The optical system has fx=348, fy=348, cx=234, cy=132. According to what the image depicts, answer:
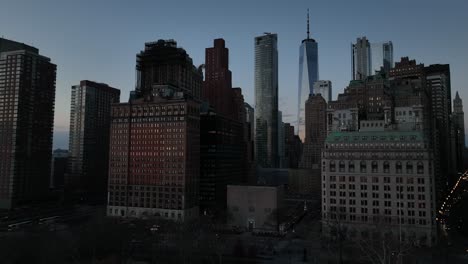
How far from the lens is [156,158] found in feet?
561

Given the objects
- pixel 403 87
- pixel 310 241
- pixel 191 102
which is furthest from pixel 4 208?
pixel 403 87

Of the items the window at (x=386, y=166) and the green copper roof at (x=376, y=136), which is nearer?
the window at (x=386, y=166)

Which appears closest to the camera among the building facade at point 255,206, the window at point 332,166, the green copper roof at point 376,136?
the green copper roof at point 376,136

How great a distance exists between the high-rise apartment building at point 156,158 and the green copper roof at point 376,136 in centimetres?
6872

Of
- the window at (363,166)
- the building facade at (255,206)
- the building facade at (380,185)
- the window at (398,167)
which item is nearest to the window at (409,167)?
the building facade at (380,185)

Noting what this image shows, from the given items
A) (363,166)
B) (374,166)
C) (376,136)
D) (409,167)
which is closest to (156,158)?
(363,166)

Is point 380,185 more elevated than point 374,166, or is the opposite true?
point 374,166

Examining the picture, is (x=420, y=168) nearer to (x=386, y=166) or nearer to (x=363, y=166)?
(x=386, y=166)

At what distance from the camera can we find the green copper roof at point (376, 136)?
4894 inches

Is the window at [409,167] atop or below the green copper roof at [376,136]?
below

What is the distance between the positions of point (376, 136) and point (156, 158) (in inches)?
3962

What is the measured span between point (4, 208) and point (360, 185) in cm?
18734

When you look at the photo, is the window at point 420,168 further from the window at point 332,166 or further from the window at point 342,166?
the window at point 332,166

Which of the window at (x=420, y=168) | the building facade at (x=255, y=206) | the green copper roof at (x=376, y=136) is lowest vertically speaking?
the building facade at (x=255, y=206)
